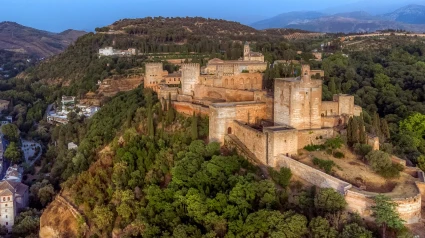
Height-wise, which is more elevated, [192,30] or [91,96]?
[192,30]

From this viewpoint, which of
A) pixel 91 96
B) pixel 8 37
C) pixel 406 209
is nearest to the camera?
pixel 406 209

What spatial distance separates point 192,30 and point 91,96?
30.9 metres

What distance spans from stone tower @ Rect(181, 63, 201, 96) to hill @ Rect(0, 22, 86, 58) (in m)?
109

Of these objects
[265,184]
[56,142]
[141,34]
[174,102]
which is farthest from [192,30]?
[265,184]

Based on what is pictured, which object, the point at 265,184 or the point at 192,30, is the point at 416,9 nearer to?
the point at 192,30

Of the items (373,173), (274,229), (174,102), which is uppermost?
(174,102)

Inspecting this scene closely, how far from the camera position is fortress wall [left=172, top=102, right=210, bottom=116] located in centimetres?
2772

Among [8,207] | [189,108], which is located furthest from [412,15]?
[8,207]

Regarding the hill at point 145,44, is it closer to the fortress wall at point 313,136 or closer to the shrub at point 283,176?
the fortress wall at point 313,136

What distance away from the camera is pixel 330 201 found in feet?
57.9

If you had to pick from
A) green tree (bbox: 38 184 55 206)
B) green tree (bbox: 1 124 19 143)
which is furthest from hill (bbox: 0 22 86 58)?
green tree (bbox: 38 184 55 206)

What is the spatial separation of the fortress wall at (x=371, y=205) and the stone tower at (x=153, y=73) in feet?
73.7

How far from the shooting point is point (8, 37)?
149m

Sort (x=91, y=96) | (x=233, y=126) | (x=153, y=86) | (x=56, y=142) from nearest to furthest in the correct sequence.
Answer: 1. (x=233, y=126)
2. (x=153, y=86)
3. (x=56, y=142)
4. (x=91, y=96)
